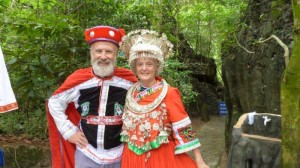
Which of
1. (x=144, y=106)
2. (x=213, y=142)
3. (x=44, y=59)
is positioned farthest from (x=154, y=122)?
(x=213, y=142)

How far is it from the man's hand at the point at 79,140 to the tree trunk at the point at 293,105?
146cm

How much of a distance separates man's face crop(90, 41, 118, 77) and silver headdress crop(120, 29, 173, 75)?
0.10 m

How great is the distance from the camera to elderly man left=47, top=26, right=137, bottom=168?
102 inches

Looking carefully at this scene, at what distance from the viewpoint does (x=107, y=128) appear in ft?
8.53

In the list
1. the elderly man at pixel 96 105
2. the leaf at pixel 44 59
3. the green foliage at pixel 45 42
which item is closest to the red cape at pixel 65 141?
the elderly man at pixel 96 105

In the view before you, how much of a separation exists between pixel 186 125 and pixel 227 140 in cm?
441

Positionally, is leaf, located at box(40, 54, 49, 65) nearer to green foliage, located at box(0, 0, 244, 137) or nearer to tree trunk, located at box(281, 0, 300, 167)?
green foliage, located at box(0, 0, 244, 137)

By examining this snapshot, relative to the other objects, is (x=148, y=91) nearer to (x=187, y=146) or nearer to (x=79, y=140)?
(x=187, y=146)

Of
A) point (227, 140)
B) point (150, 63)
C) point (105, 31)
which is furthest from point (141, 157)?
point (227, 140)

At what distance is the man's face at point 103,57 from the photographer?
2555 mm

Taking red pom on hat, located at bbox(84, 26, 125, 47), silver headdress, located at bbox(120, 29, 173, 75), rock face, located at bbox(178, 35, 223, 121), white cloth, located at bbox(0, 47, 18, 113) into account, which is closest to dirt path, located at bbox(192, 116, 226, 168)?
rock face, located at bbox(178, 35, 223, 121)

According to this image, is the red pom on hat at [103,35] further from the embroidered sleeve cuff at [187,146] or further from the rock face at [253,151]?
the rock face at [253,151]

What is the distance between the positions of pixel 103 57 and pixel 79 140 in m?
0.66

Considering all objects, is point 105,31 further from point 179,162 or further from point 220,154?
point 220,154
